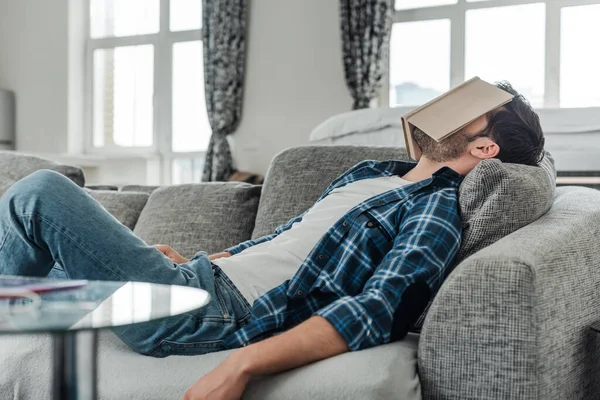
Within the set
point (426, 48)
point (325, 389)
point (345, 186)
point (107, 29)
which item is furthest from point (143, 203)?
point (107, 29)

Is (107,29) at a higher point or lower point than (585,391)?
higher

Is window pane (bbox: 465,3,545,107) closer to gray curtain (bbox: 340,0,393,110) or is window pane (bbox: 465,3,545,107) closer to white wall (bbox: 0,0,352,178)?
gray curtain (bbox: 340,0,393,110)

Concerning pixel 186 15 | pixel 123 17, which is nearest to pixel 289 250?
pixel 186 15

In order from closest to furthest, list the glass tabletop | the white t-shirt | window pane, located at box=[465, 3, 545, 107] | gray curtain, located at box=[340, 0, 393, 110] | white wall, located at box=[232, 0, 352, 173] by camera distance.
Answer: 1. the glass tabletop
2. the white t-shirt
3. window pane, located at box=[465, 3, 545, 107]
4. gray curtain, located at box=[340, 0, 393, 110]
5. white wall, located at box=[232, 0, 352, 173]

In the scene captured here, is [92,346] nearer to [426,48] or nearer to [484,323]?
[484,323]

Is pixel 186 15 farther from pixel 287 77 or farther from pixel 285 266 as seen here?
pixel 285 266

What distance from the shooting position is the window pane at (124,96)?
6070 mm

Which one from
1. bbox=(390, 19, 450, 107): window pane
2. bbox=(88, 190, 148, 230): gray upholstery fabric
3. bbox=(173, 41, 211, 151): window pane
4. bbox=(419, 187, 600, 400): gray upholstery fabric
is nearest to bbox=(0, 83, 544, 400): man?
bbox=(419, 187, 600, 400): gray upholstery fabric

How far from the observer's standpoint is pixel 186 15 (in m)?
5.89

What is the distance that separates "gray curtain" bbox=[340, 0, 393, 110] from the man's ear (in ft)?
11.5

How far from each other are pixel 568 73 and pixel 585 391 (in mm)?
3996

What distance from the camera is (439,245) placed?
1134 millimetres

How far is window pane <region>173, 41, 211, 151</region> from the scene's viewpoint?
5883 millimetres

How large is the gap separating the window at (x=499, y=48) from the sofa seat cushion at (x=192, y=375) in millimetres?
3980
